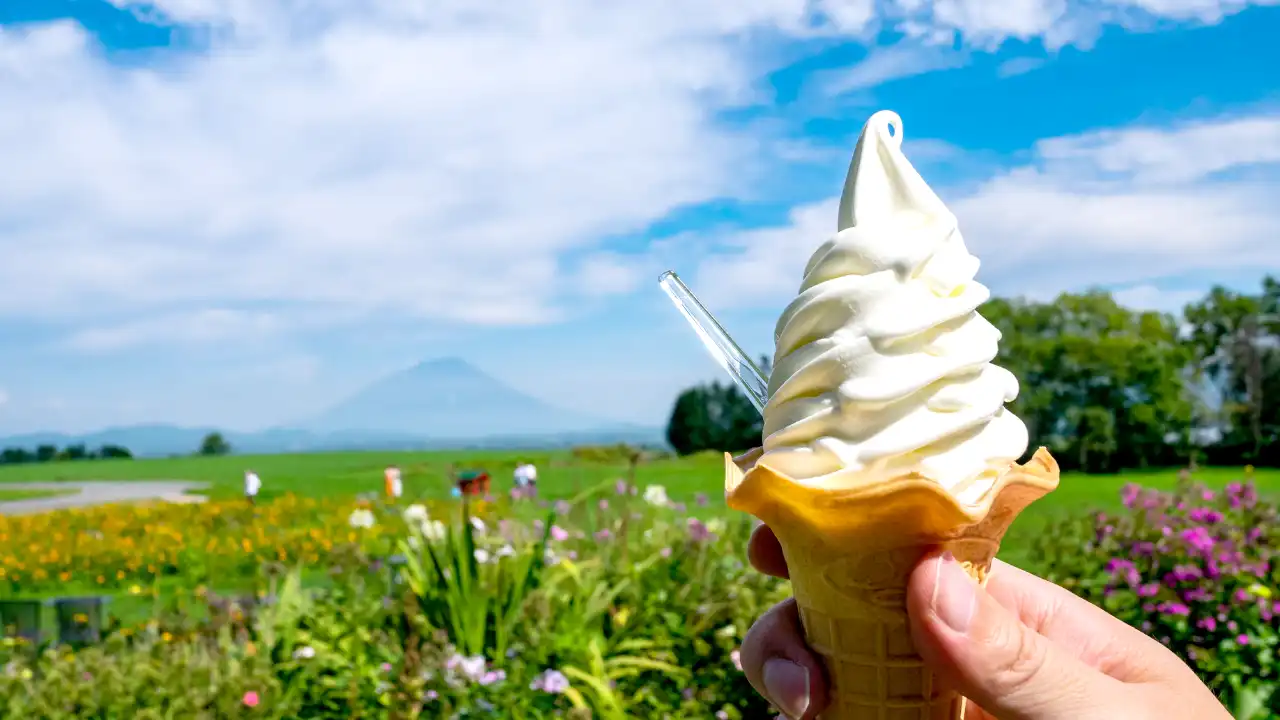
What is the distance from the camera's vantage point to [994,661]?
5.13ft

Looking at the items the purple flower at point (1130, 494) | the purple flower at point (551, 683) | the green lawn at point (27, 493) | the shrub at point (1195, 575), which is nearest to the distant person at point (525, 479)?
the purple flower at point (551, 683)

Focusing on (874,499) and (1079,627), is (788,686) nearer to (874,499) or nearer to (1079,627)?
(874,499)

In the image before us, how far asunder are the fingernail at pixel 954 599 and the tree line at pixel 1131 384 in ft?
58.9

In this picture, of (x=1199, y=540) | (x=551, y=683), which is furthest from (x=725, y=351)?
(x=1199, y=540)

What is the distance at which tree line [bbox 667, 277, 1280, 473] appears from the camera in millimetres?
21250

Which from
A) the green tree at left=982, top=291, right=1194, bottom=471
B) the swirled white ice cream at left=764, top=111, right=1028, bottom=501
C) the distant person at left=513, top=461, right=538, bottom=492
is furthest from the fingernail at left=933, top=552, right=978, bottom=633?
the green tree at left=982, top=291, right=1194, bottom=471

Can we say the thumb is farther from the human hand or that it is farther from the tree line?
the tree line

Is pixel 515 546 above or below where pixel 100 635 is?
above

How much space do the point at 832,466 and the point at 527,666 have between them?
7.62 feet

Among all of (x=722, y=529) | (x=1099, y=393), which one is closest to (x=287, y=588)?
(x=722, y=529)

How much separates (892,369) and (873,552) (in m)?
0.32

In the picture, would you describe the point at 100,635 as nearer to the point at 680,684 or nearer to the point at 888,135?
the point at 680,684

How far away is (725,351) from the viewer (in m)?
2.09

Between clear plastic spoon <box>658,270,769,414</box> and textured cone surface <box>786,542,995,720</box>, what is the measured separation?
0.39 m
